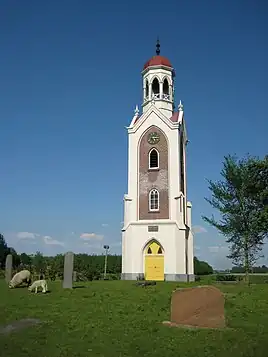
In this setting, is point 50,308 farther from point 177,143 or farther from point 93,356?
point 177,143

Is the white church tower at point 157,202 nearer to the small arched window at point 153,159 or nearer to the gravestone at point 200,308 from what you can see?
the small arched window at point 153,159

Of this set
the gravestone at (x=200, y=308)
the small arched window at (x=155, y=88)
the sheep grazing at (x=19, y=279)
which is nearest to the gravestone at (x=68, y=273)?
the sheep grazing at (x=19, y=279)

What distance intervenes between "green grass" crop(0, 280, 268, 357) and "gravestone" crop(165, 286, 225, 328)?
58cm

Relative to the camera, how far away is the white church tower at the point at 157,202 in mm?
42188

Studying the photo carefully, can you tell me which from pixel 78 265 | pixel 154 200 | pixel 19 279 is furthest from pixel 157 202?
pixel 19 279

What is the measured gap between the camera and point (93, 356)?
9086mm

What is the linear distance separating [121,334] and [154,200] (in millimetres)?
32790

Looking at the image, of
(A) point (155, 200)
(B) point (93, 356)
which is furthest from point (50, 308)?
(A) point (155, 200)

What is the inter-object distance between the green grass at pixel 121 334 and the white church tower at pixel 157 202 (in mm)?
25479

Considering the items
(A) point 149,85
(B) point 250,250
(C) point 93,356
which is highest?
(A) point 149,85

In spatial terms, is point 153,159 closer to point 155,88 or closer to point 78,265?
point 155,88

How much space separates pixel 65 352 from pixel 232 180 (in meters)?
34.4

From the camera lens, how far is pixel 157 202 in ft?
143

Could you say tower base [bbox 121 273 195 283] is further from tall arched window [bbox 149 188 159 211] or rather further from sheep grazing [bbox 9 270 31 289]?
sheep grazing [bbox 9 270 31 289]
